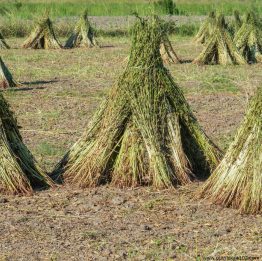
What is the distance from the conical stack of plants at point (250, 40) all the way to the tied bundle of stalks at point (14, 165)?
467 inches

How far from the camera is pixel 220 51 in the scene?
17.6 meters

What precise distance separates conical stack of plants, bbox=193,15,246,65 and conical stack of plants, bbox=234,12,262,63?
2.08 feet

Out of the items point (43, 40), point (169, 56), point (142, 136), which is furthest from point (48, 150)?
point (43, 40)

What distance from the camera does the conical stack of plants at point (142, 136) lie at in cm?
714

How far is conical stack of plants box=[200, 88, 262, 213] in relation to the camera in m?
6.29

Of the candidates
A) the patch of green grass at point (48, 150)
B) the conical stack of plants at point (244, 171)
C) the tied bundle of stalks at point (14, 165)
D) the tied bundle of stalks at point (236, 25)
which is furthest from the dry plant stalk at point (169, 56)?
the conical stack of plants at point (244, 171)

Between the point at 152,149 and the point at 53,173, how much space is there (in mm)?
952

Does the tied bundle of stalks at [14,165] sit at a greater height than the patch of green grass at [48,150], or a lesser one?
greater

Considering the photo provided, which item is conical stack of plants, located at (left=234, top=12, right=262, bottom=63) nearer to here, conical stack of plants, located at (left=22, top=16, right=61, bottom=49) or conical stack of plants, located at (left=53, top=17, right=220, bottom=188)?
conical stack of plants, located at (left=22, top=16, right=61, bottom=49)

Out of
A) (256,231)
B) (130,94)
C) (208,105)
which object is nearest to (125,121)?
(130,94)

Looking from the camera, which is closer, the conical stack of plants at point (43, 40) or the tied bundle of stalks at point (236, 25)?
the conical stack of plants at point (43, 40)

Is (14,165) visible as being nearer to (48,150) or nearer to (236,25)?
(48,150)

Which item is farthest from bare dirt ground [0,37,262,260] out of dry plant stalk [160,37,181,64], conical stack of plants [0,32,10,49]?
conical stack of plants [0,32,10,49]

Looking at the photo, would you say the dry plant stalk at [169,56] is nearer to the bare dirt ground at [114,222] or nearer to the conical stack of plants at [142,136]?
the bare dirt ground at [114,222]
